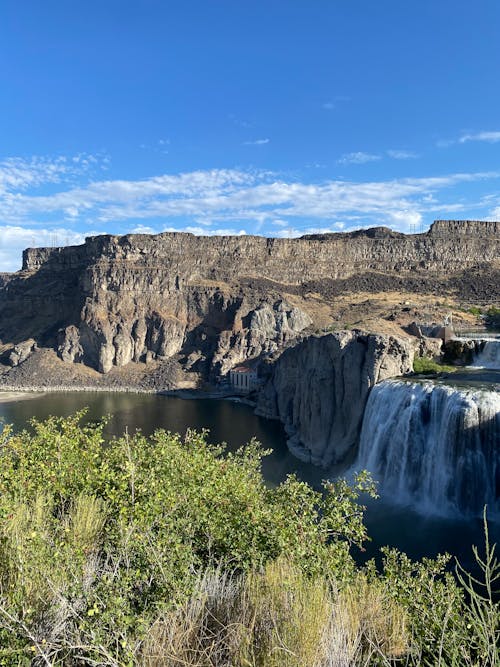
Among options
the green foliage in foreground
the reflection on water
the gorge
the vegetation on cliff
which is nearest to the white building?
the gorge

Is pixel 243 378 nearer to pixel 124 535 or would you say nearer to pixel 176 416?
pixel 176 416

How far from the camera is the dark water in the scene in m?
22.0

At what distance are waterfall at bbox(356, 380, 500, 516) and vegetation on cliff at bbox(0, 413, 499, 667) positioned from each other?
16185 millimetres

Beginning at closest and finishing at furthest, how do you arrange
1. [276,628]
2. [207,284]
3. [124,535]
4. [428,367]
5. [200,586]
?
[276,628], [200,586], [124,535], [428,367], [207,284]

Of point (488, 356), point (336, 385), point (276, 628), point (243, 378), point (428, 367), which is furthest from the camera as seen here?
point (243, 378)

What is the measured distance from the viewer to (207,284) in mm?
95312

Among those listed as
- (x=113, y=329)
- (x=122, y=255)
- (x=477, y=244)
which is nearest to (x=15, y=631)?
(x=113, y=329)

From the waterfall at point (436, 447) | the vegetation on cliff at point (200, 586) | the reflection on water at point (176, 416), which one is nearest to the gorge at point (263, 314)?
the waterfall at point (436, 447)

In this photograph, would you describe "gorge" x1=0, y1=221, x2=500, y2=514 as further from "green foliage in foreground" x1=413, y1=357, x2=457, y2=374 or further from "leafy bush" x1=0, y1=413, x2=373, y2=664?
"leafy bush" x1=0, y1=413, x2=373, y2=664

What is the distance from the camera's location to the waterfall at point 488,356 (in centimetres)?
3900

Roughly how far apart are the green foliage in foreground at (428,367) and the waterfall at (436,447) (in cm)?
583

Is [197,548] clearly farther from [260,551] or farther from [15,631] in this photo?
[15,631]

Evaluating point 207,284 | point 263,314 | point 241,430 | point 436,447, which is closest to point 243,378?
point 263,314

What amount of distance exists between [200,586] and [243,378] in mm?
68130
